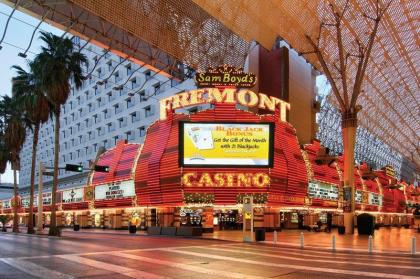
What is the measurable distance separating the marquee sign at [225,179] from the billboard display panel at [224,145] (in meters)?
→ 0.94

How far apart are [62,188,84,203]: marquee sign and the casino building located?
600cm

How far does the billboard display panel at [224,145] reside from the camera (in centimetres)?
4444

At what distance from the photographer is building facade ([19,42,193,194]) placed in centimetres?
7769

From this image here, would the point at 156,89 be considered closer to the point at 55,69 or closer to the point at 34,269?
the point at 55,69

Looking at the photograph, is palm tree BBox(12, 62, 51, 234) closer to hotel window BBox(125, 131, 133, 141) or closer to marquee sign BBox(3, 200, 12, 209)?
hotel window BBox(125, 131, 133, 141)

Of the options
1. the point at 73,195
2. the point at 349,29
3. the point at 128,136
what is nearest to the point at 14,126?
the point at 73,195

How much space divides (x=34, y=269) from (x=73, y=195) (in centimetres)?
5300

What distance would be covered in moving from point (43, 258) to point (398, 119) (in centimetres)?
11632

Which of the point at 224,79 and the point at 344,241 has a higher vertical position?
the point at 224,79

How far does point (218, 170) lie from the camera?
44.8 metres

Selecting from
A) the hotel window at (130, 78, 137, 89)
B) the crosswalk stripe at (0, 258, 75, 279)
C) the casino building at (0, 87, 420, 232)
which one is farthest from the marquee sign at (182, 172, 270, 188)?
the hotel window at (130, 78, 137, 89)

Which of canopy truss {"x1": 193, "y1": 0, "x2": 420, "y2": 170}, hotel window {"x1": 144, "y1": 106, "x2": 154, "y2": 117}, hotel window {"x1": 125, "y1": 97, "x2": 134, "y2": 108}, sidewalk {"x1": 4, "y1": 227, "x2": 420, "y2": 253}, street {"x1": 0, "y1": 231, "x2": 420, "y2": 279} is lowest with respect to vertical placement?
sidewalk {"x1": 4, "y1": 227, "x2": 420, "y2": 253}

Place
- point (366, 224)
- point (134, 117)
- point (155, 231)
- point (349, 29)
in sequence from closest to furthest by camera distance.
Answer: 1. point (366, 224)
2. point (155, 231)
3. point (349, 29)
4. point (134, 117)

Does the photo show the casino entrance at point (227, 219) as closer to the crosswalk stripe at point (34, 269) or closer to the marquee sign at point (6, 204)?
the crosswalk stripe at point (34, 269)
